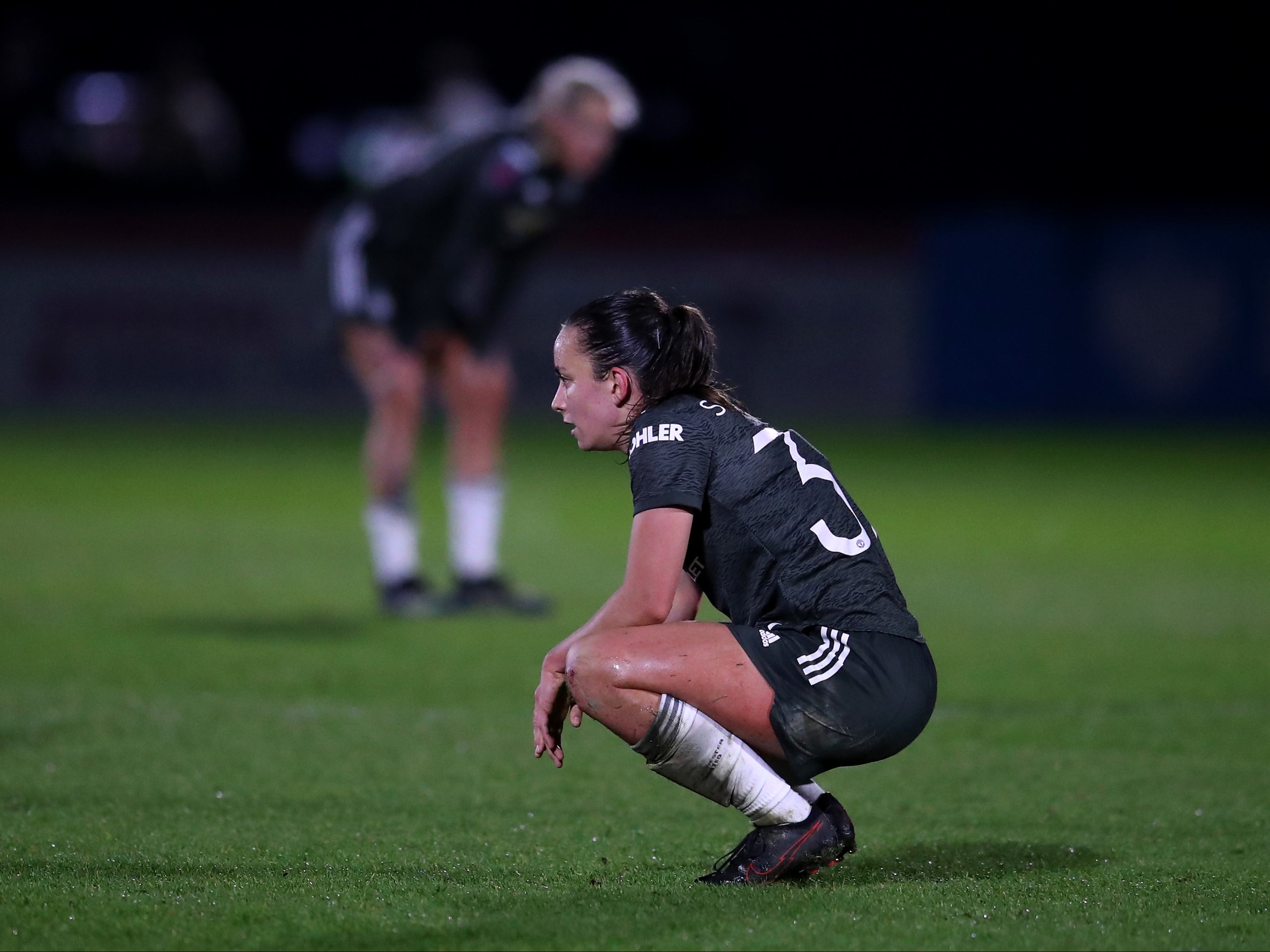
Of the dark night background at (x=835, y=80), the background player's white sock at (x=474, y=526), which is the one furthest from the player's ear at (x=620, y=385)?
the dark night background at (x=835, y=80)

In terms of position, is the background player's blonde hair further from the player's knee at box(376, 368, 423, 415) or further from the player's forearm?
the player's forearm

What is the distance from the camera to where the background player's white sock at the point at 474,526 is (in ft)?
24.8

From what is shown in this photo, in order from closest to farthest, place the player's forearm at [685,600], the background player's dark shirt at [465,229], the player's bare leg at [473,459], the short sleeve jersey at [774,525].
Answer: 1. the short sleeve jersey at [774,525]
2. the player's forearm at [685,600]
3. the background player's dark shirt at [465,229]
4. the player's bare leg at [473,459]

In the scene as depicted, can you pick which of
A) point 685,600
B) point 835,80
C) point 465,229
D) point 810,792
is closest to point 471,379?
point 465,229

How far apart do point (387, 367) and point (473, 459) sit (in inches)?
22.6

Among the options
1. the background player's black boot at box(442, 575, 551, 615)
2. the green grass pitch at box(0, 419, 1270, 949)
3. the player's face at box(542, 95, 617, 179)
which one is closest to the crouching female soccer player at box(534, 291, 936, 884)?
the green grass pitch at box(0, 419, 1270, 949)

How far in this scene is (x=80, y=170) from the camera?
2078 centimetres

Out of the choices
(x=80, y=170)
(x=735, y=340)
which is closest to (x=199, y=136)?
(x=80, y=170)

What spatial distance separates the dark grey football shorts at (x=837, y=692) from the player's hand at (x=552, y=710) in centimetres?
36

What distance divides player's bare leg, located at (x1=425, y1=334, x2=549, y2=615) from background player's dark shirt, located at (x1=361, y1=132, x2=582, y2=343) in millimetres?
179

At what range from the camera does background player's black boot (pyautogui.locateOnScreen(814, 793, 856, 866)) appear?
3.50 meters

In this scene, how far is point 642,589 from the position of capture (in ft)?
10.8

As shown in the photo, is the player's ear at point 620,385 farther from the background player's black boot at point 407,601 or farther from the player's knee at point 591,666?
the background player's black boot at point 407,601

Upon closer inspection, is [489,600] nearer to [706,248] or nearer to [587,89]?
[587,89]
